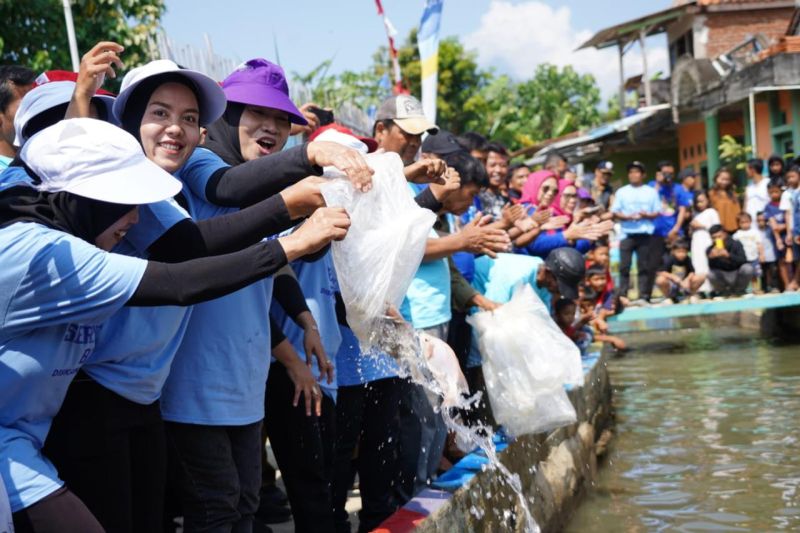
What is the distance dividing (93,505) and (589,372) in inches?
224

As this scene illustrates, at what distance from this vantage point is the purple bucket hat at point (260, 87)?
342 cm

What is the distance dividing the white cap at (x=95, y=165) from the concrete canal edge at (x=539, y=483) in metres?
1.76

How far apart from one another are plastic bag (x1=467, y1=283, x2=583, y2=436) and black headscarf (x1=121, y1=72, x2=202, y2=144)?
288 cm

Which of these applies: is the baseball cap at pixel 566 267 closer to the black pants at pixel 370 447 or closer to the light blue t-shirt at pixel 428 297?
the light blue t-shirt at pixel 428 297

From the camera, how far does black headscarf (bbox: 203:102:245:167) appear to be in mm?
3492

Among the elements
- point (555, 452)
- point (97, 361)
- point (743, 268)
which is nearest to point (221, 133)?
point (97, 361)

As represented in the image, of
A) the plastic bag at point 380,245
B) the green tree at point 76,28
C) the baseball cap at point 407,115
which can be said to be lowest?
the plastic bag at point 380,245

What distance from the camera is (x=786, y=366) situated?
1133 centimetres

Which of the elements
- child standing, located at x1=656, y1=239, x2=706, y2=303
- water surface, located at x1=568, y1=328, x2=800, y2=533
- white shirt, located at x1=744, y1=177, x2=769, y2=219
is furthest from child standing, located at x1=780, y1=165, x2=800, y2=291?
water surface, located at x1=568, y1=328, x2=800, y2=533

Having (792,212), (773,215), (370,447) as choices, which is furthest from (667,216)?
(370,447)

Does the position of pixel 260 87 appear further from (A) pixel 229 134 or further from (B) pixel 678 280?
(B) pixel 678 280

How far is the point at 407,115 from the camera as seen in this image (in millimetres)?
4934

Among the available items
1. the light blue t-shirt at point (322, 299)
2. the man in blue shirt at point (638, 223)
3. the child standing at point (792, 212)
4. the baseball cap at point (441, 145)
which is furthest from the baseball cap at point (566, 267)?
the child standing at point (792, 212)

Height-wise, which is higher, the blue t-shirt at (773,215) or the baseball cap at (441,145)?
the baseball cap at (441,145)
